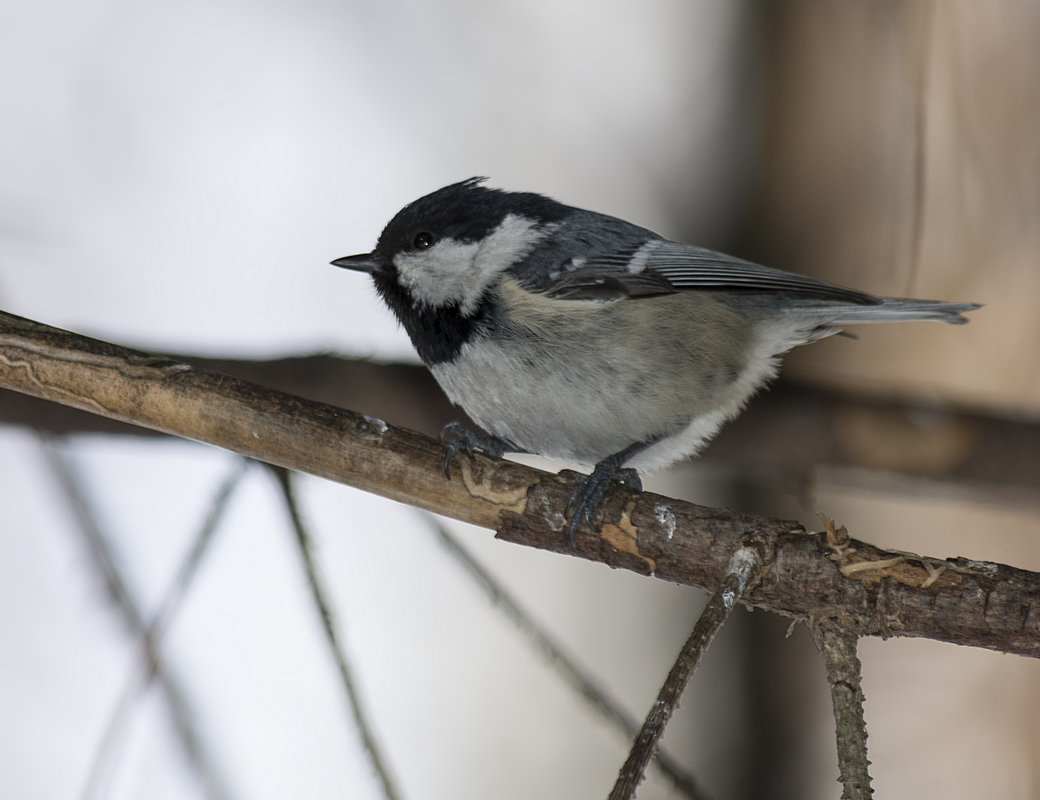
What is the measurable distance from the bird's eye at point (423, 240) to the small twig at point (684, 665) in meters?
0.88

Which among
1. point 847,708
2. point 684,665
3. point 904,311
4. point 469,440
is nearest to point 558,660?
Result: point 684,665

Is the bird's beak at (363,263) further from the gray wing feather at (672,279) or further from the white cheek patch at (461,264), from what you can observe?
the gray wing feather at (672,279)

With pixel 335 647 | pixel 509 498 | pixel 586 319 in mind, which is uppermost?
pixel 586 319

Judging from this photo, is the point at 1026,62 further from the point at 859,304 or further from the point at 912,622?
the point at 912,622

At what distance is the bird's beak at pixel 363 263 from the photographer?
1707mm

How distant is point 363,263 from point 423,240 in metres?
0.12

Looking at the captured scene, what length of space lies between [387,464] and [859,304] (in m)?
0.93

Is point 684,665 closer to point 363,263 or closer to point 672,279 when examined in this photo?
point 672,279

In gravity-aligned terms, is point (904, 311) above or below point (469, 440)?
above

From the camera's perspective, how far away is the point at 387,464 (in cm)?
124

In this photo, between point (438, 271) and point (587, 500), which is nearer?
point (587, 500)

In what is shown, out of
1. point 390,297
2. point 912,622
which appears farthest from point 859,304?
point 390,297

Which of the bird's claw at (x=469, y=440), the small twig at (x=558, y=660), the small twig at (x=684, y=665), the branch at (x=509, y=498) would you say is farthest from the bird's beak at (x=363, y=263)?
the small twig at (x=684, y=665)

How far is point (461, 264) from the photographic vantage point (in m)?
1.70
